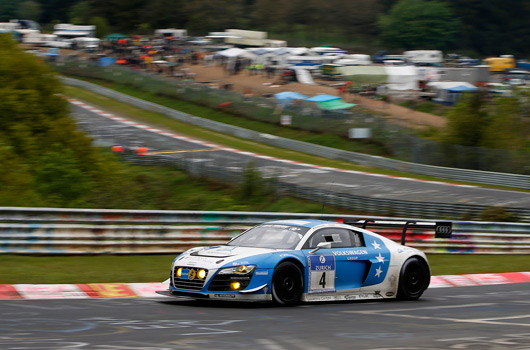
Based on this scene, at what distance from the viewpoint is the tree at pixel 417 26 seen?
11419 cm

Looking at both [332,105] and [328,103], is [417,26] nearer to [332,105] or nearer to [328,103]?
[328,103]

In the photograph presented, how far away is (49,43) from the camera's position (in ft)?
256

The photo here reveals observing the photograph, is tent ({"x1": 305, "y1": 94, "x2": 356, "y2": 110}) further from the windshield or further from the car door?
the windshield

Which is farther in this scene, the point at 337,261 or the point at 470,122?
the point at 470,122

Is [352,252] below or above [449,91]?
below

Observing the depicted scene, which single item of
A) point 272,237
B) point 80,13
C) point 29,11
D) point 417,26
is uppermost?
point 29,11

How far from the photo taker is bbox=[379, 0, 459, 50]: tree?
114188 millimetres

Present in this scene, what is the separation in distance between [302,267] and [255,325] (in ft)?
6.81

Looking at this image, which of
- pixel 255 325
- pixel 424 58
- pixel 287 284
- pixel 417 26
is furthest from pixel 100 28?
pixel 255 325

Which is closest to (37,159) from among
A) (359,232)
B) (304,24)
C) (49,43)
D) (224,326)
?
(359,232)

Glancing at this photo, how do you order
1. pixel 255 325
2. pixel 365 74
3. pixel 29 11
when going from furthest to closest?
pixel 29 11
pixel 365 74
pixel 255 325

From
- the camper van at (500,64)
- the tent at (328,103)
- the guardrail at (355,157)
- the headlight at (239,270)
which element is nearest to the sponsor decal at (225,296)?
the headlight at (239,270)

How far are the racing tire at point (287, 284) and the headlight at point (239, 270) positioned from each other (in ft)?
1.11

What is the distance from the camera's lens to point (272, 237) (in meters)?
10.7
